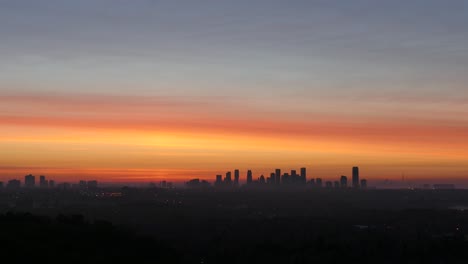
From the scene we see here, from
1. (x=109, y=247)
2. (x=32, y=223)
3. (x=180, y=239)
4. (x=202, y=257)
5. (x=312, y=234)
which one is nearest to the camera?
(x=109, y=247)

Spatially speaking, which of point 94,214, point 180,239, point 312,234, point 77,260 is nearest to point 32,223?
point 77,260

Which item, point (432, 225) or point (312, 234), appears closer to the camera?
point (312, 234)

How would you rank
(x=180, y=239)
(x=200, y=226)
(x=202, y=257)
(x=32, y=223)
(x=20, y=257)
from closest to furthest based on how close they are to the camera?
(x=20, y=257), (x=32, y=223), (x=202, y=257), (x=180, y=239), (x=200, y=226)

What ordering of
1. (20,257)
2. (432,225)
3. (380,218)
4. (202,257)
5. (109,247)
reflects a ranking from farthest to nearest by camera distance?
(380,218)
(432,225)
(202,257)
(109,247)
(20,257)

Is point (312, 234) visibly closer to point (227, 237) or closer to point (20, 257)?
point (227, 237)

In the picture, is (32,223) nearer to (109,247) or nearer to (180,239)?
(109,247)

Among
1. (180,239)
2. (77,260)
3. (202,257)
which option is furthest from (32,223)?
(180,239)

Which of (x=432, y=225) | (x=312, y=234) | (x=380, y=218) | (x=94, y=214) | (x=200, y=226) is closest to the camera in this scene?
(x=312, y=234)

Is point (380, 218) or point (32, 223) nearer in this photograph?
point (32, 223)

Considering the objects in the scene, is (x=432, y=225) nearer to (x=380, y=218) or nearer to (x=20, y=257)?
(x=380, y=218)
